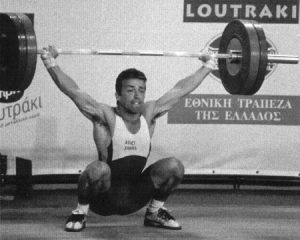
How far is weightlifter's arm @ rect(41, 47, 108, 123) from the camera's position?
4.17 metres

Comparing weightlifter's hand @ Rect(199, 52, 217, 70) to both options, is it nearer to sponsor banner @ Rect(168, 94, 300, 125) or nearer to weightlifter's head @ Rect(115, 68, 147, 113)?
weightlifter's head @ Rect(115, 68, 147, 113)

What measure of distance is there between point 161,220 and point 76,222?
49cm

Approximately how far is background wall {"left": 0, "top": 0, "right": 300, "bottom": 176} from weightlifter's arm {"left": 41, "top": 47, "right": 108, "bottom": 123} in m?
1.38

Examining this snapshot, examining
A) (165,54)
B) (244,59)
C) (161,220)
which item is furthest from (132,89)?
(161,220)

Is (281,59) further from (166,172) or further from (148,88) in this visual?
(148,88)

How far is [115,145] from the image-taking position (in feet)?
14.2

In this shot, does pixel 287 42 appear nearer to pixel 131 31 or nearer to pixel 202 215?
pixel 131 31

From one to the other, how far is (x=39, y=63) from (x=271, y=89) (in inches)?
68.1

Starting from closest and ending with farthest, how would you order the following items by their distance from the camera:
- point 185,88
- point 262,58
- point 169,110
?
point 262,58, point 185,88, point 169,110

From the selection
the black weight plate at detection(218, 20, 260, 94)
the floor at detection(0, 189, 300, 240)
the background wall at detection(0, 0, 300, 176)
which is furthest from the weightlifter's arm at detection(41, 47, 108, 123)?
the background wall at detection(0, 0, 300, 176)

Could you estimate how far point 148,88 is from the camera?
5.72 metres

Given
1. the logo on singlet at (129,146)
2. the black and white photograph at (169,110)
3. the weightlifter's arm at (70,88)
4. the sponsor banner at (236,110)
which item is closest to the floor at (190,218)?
the black and white photograph at (169,110)

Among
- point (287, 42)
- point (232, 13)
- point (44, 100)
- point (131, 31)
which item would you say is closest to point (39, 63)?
point (44, 100)

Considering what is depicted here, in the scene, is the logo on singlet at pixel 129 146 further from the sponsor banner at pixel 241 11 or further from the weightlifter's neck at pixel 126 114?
the sponsor banner at pixel 241 11
